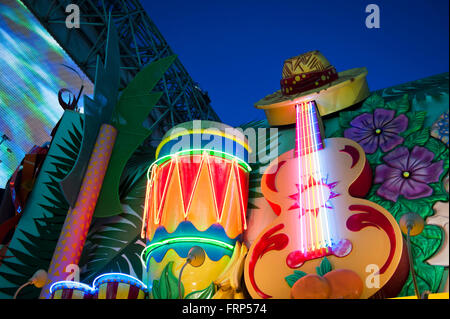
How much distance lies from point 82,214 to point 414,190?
5821 millimetres

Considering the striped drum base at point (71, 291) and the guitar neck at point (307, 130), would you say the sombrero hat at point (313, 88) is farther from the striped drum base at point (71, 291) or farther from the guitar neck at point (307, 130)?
the striped drum base at point (71, 291)

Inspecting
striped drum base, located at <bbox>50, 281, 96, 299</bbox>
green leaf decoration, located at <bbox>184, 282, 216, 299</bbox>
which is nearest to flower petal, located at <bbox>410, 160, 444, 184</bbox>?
green leaf decoration, located at <bbox>184, 282, 216, 299</bbox>

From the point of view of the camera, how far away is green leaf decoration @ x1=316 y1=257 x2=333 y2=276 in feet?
18.8

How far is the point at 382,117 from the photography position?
7871 mm

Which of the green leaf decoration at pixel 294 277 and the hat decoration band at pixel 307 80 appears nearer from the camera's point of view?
the green leaf decoration at pixel 294 277

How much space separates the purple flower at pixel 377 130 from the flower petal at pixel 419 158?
1.39 feet

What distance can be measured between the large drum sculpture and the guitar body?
613 millimetres

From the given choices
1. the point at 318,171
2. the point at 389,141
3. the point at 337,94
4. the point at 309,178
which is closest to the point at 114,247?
the point at 309,178

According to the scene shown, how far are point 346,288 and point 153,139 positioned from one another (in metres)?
15.4

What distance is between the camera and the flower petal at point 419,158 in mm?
6605

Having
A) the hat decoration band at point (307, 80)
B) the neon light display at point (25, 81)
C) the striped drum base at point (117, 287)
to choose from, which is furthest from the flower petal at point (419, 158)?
the neon light display at point (25, 81)

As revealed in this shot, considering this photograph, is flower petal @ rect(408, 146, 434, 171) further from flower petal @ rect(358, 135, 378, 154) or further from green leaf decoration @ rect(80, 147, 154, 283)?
green leaf decoration @ rect(80, 147, 154, 283)

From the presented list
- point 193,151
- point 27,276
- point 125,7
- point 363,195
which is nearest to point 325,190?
point 363,195

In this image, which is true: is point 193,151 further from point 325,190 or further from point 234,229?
point 325,190
